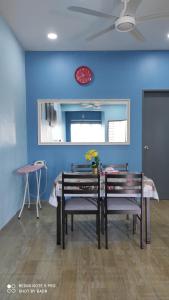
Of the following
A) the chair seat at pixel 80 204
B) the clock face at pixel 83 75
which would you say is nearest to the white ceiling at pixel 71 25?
the clock face at pixel 83 75

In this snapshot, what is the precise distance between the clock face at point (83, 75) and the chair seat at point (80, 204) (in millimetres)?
2488

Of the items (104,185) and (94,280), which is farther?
(104,185)

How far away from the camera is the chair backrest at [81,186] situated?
260 centimetres

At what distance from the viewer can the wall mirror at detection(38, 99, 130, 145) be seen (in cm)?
458

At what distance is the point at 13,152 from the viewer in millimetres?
3740

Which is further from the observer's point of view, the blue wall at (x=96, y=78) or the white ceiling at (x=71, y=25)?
the blue wall at (x=96, y=78)

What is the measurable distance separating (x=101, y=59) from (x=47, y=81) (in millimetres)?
1132

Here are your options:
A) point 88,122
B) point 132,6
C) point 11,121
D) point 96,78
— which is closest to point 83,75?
point 96,78

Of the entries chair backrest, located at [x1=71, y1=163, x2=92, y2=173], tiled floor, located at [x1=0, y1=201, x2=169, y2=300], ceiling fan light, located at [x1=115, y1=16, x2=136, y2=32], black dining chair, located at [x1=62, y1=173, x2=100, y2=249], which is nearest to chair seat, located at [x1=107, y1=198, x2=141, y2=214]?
black dining chair, located at [x1=62, y1=173, x2=100, y2=249]

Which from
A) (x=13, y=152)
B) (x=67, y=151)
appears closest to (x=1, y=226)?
(x=13, y=152)

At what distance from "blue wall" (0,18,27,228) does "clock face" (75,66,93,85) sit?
1.04 m

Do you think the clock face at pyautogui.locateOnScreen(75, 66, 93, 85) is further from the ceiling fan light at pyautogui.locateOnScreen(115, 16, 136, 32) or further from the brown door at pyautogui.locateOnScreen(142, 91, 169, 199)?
the ceiling fan light at pyautogui.locateOnScreen(115, 16, 136, 32)

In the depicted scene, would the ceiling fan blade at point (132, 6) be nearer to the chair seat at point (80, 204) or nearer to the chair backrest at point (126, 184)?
the chair backrest at point (126, 184)

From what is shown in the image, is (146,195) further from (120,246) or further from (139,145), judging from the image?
(139,145)
